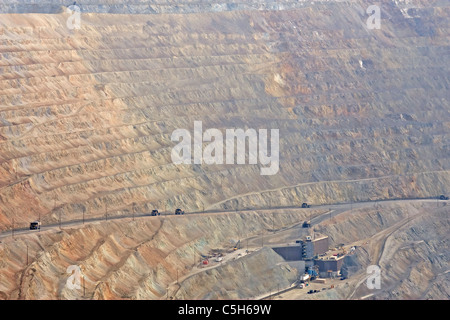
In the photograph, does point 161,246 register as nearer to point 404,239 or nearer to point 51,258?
point 51,258

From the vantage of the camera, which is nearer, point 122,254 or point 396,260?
point 122,254

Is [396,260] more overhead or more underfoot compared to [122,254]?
more overhead

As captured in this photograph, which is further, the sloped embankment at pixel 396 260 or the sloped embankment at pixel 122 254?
the sloped embankment at pixel 396 260

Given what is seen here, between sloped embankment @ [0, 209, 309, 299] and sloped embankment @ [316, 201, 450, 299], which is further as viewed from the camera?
sloped embankment @ [316, 201, 450, 299]
